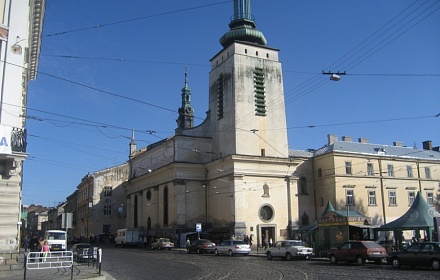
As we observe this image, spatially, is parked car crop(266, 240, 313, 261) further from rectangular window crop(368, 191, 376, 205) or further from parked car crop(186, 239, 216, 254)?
rectangular window crop(368, 191, 376, 205)

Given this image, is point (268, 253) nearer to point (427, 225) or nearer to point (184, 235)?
point (427, 225)

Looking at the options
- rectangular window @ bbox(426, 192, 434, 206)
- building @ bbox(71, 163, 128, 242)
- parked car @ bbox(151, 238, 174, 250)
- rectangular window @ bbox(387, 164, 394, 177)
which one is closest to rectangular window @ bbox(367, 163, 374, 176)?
rectangular window @ bbox(387, 164, 394, 177)

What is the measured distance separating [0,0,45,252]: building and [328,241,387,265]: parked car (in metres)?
17.1

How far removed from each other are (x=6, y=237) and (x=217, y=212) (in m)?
35.2

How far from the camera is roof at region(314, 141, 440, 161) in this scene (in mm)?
54312

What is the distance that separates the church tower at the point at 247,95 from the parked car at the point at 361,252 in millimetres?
25906

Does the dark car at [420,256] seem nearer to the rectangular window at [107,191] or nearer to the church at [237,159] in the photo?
the church at [237,159]

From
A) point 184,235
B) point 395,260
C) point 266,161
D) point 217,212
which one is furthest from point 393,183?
point 395,260

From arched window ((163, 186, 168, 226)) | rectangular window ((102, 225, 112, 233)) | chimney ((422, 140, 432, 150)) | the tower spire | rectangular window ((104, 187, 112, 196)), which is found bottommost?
rectangular window ((102, 225, 112, 233))

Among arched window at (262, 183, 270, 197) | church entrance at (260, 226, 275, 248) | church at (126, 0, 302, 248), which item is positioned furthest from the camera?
arched window at (262, 183, 270, 197)

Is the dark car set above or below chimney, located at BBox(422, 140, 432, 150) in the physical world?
below

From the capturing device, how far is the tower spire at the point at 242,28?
182 feet

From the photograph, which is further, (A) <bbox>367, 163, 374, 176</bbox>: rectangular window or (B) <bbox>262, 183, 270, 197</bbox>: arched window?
(A) <bbox>367, 163, 374, 176</bbox>: rectangular window

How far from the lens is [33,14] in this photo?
2452 cm
